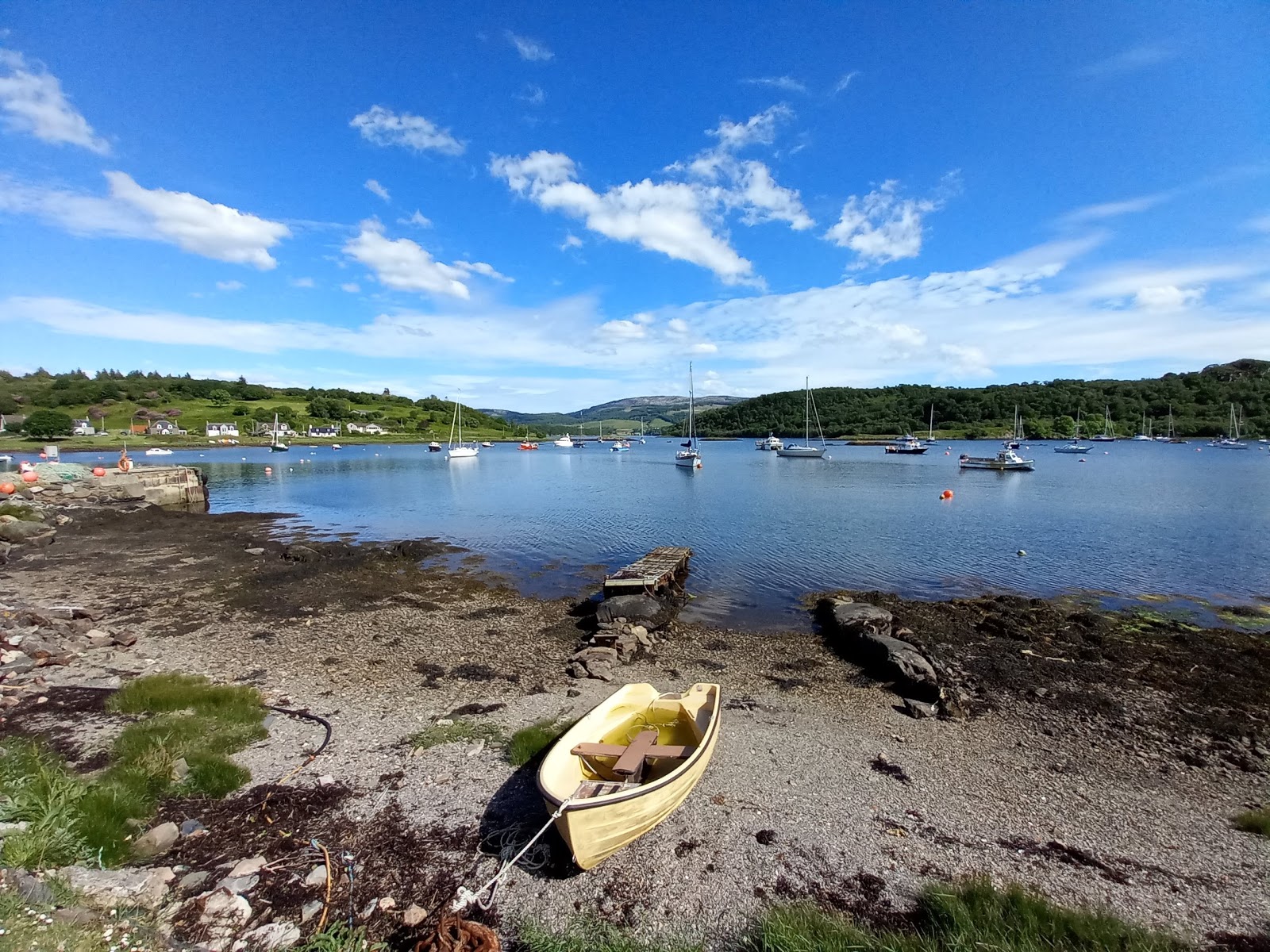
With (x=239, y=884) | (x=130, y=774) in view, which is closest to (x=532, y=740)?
(x=239, y=884)

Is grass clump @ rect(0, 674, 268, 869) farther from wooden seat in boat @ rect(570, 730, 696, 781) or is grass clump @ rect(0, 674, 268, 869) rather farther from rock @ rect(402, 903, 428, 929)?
wooden seat in boat @ rect(570, 730, 696, 781)

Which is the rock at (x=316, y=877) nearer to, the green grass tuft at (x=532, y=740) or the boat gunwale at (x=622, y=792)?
the boat gunwale at (x=622, y=792)

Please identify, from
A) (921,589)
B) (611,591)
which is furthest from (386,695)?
(921,589)

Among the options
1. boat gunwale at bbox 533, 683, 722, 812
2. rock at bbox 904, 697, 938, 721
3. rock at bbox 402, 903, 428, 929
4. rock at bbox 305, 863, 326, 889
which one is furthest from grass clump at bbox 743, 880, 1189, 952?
rock at bbox 904, 697, 938, 721

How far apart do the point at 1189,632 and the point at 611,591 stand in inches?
765

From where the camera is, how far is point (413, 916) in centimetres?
641

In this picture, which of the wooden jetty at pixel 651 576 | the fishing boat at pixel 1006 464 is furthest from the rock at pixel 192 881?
the fishing boat at pixel 1006 464

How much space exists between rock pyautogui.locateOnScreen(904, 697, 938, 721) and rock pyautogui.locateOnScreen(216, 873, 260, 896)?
41.2 ft

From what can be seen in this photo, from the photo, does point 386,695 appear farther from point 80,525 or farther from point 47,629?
point 80,525

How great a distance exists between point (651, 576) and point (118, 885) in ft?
55.8

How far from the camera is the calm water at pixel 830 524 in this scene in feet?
82.2

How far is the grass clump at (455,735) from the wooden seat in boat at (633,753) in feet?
9.00

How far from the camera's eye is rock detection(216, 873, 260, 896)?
665 cm

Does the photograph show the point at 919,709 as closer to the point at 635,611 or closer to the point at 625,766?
the point at 625,766
